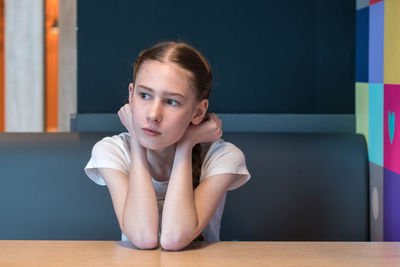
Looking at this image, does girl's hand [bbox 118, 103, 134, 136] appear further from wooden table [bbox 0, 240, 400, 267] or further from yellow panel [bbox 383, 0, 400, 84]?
yellow panel [bbox 383, 0, 400, 84]

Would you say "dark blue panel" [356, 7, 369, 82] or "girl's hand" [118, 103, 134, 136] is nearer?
"girl's hand" [118, 103, 134, 136]

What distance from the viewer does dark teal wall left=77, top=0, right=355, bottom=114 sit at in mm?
2004

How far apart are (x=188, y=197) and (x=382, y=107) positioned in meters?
0.69

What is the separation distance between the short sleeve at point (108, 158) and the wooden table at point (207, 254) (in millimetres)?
226

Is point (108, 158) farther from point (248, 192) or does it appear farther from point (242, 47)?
point (242, 47)

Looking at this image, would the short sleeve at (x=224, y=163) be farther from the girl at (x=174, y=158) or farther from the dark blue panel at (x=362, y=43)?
the dark blue panel at (x=362, y=43)

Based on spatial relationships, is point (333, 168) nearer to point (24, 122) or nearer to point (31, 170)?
point (31, 170)

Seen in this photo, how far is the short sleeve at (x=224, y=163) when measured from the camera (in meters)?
1.33

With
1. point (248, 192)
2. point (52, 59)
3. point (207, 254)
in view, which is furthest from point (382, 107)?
point (52, 59)

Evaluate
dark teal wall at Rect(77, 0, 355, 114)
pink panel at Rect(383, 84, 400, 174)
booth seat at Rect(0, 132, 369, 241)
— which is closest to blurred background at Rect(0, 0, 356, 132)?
dark teal wall at Rect(77, 0, 355, 114)

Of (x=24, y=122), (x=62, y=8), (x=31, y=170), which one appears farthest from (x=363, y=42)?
(x=24, y=122)

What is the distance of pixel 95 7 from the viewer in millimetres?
2029

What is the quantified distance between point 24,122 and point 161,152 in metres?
1.39

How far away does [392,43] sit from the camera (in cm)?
154
